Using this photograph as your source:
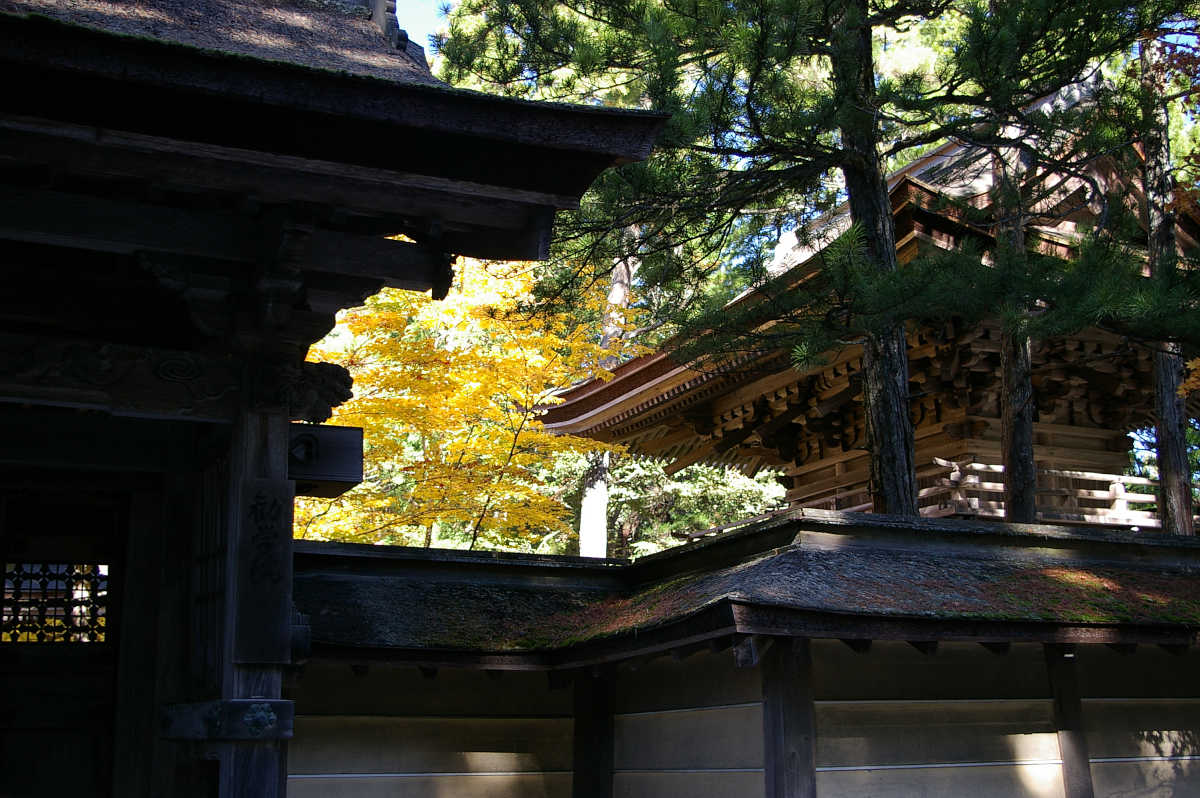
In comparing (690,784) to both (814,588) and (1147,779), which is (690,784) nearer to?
(814,588)

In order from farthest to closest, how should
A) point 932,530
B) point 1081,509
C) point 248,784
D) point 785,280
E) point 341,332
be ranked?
point 341,332 < point 1081,509 < point 785,280 < point 932,530 < point 248,784

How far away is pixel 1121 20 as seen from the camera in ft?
23.6

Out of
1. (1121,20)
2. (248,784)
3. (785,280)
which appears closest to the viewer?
(248,784)

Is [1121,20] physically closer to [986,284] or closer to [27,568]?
[986,284]

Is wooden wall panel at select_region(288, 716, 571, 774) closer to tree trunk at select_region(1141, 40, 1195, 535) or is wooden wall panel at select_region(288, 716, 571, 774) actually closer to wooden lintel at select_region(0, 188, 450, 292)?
wooden lintel at select_region(0, 188, 450, 292)

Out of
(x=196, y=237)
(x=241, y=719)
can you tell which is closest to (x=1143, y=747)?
(x=241, y=719)

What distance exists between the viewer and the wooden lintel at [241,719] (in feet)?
14.8

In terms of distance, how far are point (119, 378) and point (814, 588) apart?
130 inches

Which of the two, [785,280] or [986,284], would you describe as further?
[785,280]

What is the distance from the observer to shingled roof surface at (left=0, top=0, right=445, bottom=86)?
13.7 feet

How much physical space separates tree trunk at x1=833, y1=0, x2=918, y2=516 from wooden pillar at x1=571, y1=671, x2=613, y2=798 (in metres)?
2.78

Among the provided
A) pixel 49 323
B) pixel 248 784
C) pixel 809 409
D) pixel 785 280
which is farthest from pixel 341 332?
pixel 248 784

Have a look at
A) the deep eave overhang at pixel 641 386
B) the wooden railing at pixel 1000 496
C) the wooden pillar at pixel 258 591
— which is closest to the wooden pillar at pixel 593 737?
the wooden pillar at pixel 258 591

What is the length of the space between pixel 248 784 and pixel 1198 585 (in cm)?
551
